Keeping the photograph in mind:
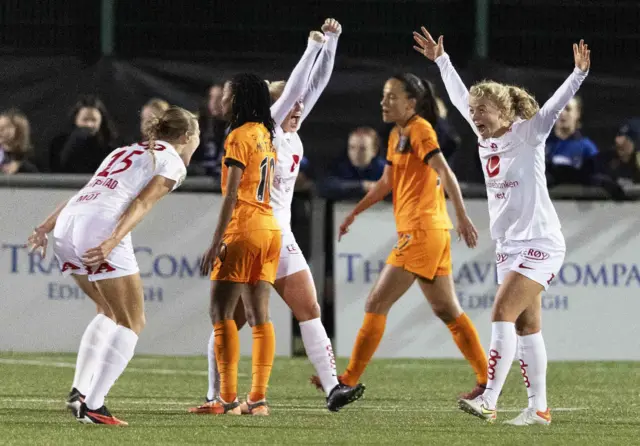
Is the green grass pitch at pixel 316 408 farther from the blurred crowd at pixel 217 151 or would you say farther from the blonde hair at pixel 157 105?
the blonde hair at pixel 157 105

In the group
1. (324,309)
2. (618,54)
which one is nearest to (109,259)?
(324,309)

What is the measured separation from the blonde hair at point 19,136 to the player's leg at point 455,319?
4.82 m

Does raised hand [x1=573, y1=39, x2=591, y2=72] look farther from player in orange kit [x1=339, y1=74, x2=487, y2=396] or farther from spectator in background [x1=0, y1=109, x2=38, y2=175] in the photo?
spectator in background [x1=0, y1=109, x2=38, y2=175]

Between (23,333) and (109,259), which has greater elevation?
(109,259)

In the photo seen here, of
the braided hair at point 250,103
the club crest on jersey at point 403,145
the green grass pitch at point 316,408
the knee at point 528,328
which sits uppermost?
the braided hair at point 250,103

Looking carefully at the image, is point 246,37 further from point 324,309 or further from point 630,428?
point 630,428

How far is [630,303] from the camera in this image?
12898mm

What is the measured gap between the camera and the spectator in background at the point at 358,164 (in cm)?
1303

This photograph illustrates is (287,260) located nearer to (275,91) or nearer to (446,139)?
(275,91)

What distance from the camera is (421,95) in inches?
369

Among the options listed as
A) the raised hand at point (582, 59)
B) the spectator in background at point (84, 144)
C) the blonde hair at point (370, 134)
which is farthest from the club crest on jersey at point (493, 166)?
the spectator in background at point (84, 144)

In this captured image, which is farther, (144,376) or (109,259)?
(144,376)

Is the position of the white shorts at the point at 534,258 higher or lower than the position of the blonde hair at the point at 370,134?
lower

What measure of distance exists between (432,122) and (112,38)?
5.48 m
